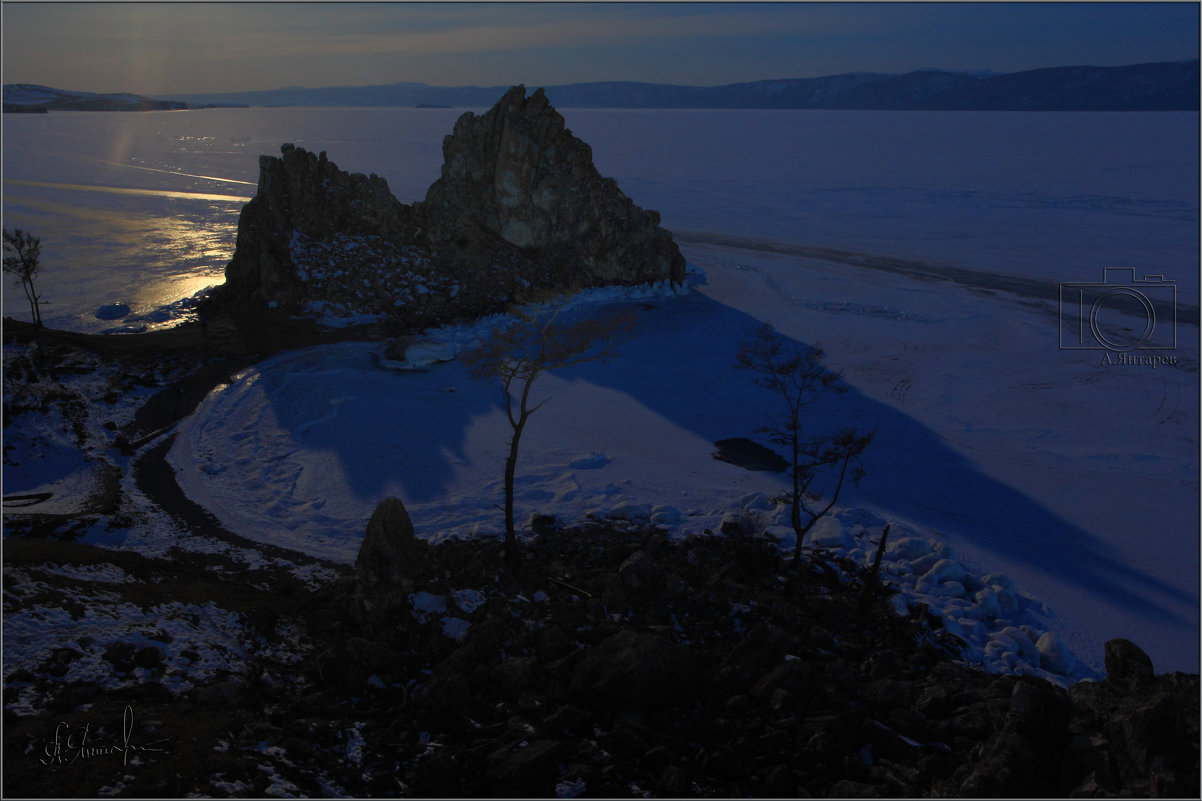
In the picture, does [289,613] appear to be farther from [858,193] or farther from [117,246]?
[858,193]

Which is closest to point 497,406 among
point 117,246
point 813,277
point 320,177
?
point 320,177

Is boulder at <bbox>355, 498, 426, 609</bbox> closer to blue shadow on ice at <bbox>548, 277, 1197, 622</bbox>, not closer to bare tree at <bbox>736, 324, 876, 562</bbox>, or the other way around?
bare tree at <bbox>736, 324, 876, 562</bbox>

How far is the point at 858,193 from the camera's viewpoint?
7031 cm

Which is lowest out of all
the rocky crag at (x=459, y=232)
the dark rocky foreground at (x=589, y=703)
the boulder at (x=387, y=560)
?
the dark rocky foreground at (x=589, y=703)

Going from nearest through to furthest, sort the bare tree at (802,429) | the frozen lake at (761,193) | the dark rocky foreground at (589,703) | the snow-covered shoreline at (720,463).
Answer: the dark rocky foreground at (589,703), the bare tree at (802,429), the snow-covered shoreline at (720,463), the frozen lake at (761,193)

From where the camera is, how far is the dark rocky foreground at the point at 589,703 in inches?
353

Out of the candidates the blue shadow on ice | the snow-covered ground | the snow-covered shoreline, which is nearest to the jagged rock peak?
the snow-covered ground

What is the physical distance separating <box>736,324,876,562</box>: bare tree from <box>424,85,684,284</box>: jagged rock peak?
10518 millimetres

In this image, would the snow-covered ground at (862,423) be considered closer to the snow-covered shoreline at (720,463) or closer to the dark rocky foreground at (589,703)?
the snow-covered shoreline at (720,463)

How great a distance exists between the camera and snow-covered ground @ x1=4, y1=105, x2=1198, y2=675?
60.3ft

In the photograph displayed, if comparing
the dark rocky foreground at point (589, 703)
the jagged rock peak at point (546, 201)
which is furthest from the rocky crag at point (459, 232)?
the dark rocky foreground at point (589, 703)

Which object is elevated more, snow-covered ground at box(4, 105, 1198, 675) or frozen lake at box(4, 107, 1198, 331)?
frozen lake at box(4, 107, 1198, 331)

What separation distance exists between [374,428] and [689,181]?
59.7m

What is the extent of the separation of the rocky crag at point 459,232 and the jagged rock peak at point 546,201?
6 centimetres
